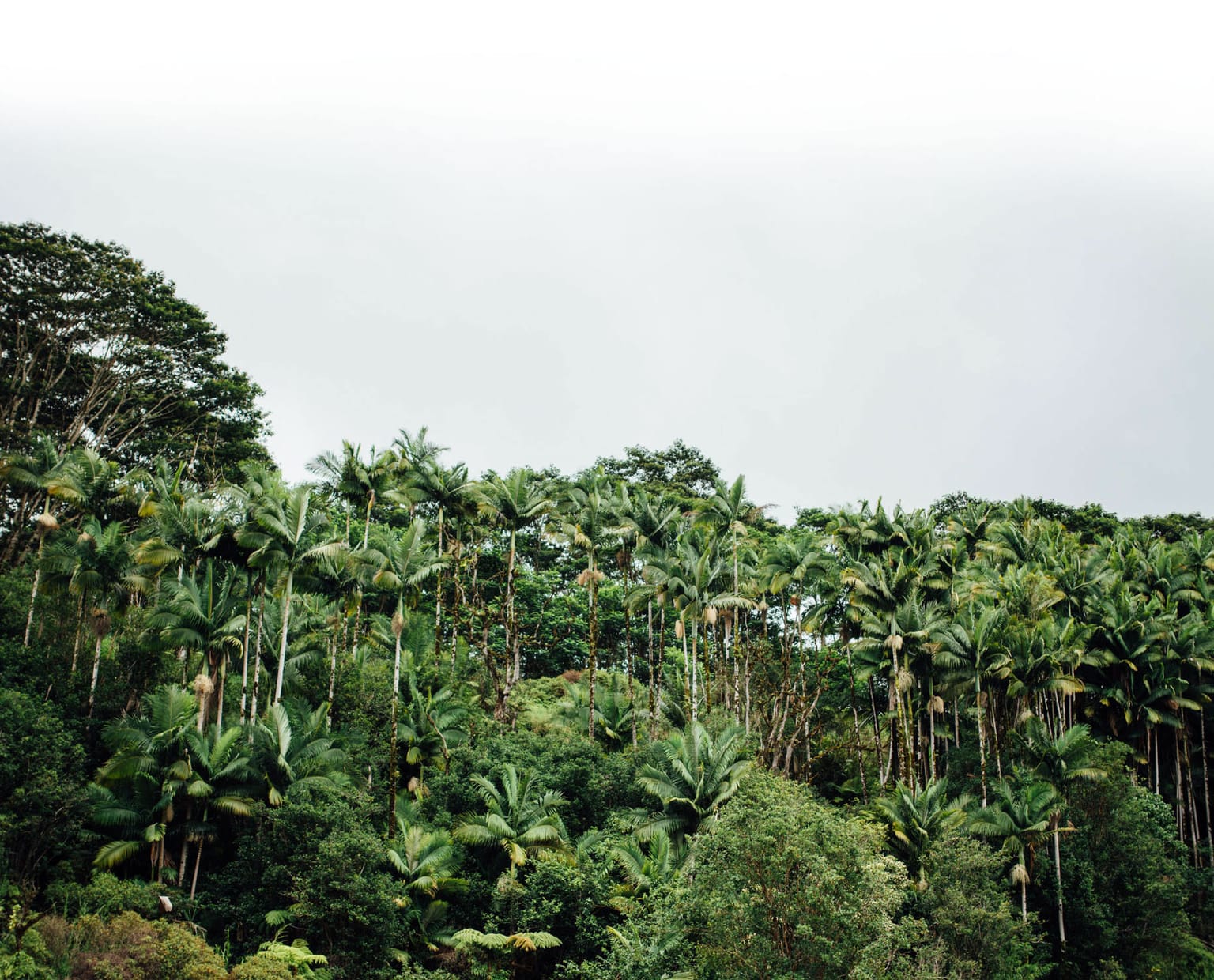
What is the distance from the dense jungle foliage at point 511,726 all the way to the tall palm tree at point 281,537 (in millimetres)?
131

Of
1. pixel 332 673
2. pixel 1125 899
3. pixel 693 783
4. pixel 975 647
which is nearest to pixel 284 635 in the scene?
pixel 332 673

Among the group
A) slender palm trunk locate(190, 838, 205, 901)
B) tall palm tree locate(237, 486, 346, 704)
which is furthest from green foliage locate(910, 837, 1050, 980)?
tall palm tree locate(237, 486, 346, 704)

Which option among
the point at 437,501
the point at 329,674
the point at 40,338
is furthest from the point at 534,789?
the point at 40,338

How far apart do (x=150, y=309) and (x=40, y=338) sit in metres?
3.89

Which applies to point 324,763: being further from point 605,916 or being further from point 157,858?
point 605,916

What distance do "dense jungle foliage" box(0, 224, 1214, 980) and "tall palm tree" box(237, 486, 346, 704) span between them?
0.13 metres

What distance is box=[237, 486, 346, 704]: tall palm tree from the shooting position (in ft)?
88.5

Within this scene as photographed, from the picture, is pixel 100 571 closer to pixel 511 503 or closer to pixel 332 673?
pixel 332 673

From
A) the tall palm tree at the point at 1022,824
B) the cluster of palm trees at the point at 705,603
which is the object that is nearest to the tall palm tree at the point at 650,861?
the cluster of palm trees at the point at 705,603

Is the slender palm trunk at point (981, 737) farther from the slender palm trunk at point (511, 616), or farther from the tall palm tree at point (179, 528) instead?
the tall palm tree at point (179, 528)

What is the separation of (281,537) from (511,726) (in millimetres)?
12336

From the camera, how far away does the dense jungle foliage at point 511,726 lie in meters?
21.3

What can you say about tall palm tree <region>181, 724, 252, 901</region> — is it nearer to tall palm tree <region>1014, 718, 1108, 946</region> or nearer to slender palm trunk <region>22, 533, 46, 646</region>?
slender palm trunk <region>22, 533, 46, 646</region>

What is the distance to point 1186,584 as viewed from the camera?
3784 cm
